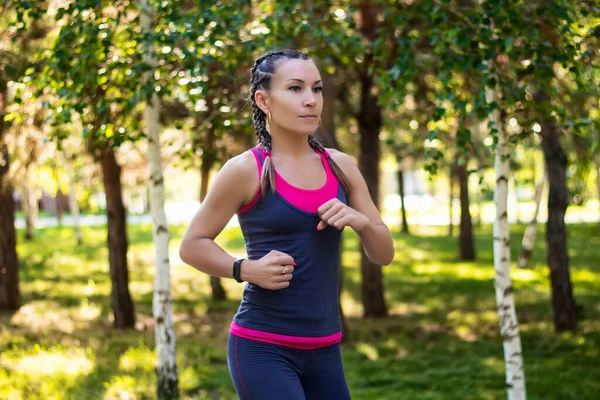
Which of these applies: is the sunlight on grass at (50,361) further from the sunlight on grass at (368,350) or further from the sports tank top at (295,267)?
the sports tank top at (295,267)

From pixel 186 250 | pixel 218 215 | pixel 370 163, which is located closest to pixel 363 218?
pixel 218 215

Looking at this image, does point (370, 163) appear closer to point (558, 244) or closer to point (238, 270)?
point (558, 244)

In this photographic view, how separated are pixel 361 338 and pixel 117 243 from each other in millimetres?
4280

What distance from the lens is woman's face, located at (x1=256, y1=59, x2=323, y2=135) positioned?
2785mm

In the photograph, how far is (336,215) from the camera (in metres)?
2.60

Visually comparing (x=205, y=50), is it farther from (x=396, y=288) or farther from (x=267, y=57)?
(x=396, y=288)

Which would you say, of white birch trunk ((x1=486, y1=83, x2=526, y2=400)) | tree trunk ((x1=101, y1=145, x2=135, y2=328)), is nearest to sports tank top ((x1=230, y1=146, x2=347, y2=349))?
white birch trunk ((x1=486, y1=83, x2=526, y2=400))

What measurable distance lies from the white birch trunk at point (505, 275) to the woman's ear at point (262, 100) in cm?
347

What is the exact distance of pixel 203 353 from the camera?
34.6 ft

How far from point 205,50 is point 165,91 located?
878 millimetres

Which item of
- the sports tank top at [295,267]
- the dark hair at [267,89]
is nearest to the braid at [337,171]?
the dark hair at [267,89]

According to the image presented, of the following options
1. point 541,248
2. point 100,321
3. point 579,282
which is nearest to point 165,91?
point 100,321

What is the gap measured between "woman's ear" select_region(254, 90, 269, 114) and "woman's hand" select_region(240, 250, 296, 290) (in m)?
0.58

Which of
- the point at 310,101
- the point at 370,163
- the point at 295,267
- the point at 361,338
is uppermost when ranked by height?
the point at 310,101
